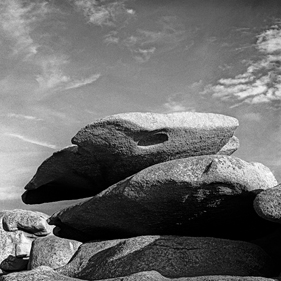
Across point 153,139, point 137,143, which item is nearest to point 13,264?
point 137,143

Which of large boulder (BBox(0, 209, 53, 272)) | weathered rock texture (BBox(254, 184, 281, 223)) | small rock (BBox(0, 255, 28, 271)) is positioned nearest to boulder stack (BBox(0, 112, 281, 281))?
weathered rock texture (BBox(254, 184, 281, 223))

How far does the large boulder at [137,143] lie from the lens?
10656 mm

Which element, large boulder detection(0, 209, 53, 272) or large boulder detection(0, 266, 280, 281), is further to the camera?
large boulder detection(0, 209, 53, 272)

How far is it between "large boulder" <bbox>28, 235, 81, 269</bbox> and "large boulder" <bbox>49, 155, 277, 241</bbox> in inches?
21.8

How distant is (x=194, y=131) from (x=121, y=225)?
2.78 meters

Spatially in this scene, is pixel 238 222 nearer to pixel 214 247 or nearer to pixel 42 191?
pixel 214 247

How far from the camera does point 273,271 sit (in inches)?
386

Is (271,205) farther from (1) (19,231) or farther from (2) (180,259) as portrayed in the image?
(1) (19,231)

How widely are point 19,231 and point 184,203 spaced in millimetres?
7050

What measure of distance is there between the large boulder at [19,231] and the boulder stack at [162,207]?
2.07 meters

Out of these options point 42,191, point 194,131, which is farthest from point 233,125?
point 42,191

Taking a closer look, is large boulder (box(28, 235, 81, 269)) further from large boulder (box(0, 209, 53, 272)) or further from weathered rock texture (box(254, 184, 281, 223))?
weathered rock texture (box(254, 184, 281, 223))

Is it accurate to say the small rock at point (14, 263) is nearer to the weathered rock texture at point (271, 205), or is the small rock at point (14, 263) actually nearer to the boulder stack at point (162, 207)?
the boulder stack at point (162, 207)

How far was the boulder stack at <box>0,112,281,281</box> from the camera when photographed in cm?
930
